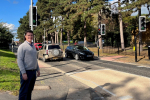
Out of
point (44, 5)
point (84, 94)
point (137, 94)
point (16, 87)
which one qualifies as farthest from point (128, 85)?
point (44, 5)

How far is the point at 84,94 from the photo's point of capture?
4.84m

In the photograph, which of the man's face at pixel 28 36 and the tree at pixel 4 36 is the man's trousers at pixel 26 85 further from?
the tree at pixel 4 36

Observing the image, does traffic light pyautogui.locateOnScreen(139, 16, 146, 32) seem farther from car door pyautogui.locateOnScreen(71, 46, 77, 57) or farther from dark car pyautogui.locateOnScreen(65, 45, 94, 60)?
car door pyautogui.locateOnScreen(71, 46, 77, 57)

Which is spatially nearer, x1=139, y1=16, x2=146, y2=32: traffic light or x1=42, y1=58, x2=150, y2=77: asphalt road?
x1=42, y1=58, x2=150, y2=77: asphalt road

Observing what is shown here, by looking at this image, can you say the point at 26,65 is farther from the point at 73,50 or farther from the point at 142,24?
the point at 73,50

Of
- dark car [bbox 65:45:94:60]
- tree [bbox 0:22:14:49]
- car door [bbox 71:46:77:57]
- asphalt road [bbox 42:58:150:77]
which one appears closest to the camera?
asphalt road [bbox 42:58:150:77]

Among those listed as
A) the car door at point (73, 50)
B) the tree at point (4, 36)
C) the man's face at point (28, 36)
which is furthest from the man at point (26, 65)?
the tree at point (4, 36)

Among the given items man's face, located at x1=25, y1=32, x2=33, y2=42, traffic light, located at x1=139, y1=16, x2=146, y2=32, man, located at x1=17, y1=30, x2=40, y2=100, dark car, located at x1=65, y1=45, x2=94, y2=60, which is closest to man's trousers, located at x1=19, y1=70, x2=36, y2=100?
man, located at x1=17, y1=30, x2=40, y2=100

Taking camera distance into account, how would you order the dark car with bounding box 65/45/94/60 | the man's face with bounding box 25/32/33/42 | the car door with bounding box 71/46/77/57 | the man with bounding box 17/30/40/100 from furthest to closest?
the car door with bounding box 71/46/77/57
the dark car with bounding box 65/45/94/60
the man's face with bounding box 25/32/33/42
the man with bounding box 17/30/40/100

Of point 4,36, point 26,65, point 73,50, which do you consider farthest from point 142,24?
point 4,36

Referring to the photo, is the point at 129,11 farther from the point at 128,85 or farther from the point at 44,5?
the point at 44,5

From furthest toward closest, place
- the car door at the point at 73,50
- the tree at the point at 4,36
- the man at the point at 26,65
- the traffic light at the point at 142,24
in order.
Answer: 1. the tree at the point at 4,36
2. the car door at the point at 73,50
3. the traffic light at the point at 142,24
4. the man at the point at 26,65

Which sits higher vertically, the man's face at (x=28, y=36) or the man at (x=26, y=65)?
the man's face at (x=28, y=36)

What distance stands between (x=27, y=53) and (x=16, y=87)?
8.59 feet
